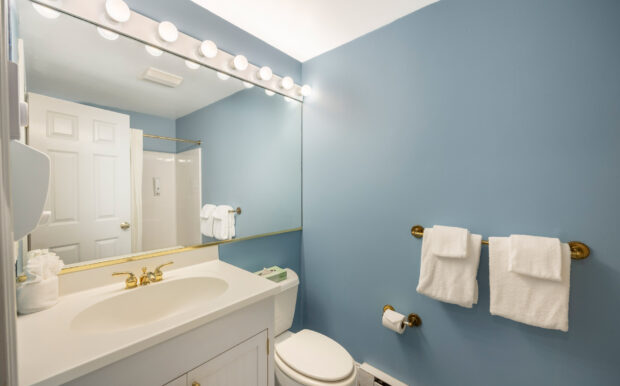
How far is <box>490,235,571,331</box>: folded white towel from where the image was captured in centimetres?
97

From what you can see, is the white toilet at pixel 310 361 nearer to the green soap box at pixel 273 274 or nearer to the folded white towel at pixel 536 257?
the green soap box at pixel 273 274

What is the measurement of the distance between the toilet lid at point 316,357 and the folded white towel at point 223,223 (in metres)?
0.67

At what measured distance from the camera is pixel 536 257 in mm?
1005

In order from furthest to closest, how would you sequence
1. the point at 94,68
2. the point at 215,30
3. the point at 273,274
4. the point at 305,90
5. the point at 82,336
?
the point at 305,90
the point at 273,274
the point at 215,30
the point at 94,68
the point at 82,336

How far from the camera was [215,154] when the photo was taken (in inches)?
57.2

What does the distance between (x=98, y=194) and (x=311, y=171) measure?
1.21 metres

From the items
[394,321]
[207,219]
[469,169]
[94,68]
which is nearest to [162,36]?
[94,68]

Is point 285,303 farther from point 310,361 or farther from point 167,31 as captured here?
point 167,31

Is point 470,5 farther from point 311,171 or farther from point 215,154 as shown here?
point 215,154

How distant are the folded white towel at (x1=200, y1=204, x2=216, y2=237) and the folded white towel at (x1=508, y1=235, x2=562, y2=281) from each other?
1424mm

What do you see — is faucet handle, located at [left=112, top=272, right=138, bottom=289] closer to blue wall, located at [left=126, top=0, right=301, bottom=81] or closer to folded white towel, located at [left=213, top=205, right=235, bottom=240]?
folded white towel, located at [left=213, top=205, right=235, bottom=240]

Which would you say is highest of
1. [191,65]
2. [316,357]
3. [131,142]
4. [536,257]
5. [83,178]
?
[191,65]

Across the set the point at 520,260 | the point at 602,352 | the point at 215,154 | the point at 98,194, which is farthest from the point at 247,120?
the point at 602,352

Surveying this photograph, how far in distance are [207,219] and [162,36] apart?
35.6 inches
